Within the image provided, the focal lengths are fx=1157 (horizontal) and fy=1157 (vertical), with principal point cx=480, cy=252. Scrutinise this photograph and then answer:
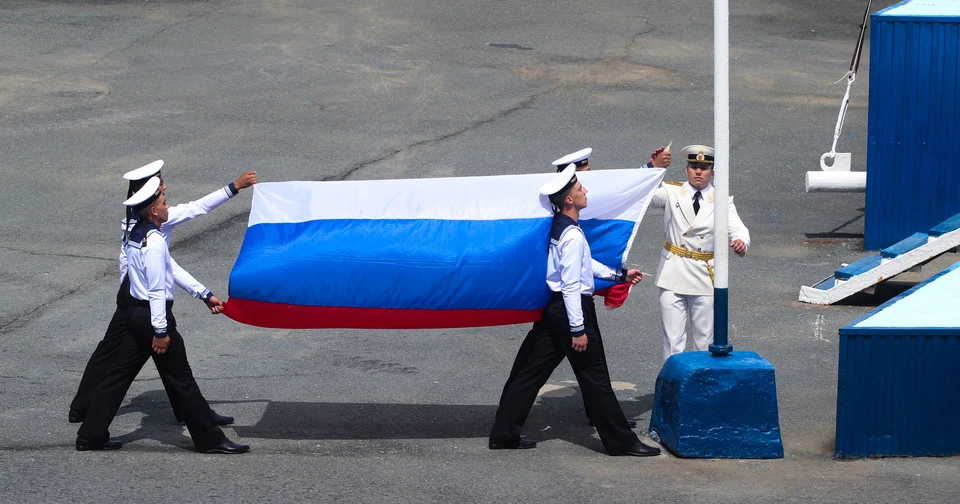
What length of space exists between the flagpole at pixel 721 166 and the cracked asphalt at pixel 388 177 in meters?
0.92

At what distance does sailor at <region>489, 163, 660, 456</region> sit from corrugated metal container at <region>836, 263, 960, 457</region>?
126cm

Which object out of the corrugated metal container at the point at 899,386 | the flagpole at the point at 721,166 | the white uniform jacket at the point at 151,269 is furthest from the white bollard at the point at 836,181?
the white uniform jacket at the point at 151,269

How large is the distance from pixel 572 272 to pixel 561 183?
0.57m

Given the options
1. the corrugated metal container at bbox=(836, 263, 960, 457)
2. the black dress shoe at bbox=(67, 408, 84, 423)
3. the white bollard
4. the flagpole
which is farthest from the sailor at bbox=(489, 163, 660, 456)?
the white bollard

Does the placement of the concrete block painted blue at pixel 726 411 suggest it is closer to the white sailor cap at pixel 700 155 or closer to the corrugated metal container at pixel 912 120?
the white sailor cap at pixel 700 155

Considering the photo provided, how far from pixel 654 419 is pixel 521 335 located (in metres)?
2.37

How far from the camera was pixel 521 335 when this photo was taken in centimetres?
997

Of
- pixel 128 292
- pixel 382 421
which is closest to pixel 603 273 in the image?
pixel 382 421

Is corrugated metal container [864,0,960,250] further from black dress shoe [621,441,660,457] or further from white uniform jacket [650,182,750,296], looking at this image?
black dress shoe [621,441,660,457]

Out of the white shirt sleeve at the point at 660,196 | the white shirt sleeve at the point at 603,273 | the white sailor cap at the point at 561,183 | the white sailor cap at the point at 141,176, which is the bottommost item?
the white shirt sleeve at the point at 603,273

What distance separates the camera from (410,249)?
7613 mm

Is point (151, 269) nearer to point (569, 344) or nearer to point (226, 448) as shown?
point (226, 448)

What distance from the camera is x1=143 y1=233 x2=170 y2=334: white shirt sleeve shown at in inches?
284

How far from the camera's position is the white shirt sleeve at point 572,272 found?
7.27 meters
